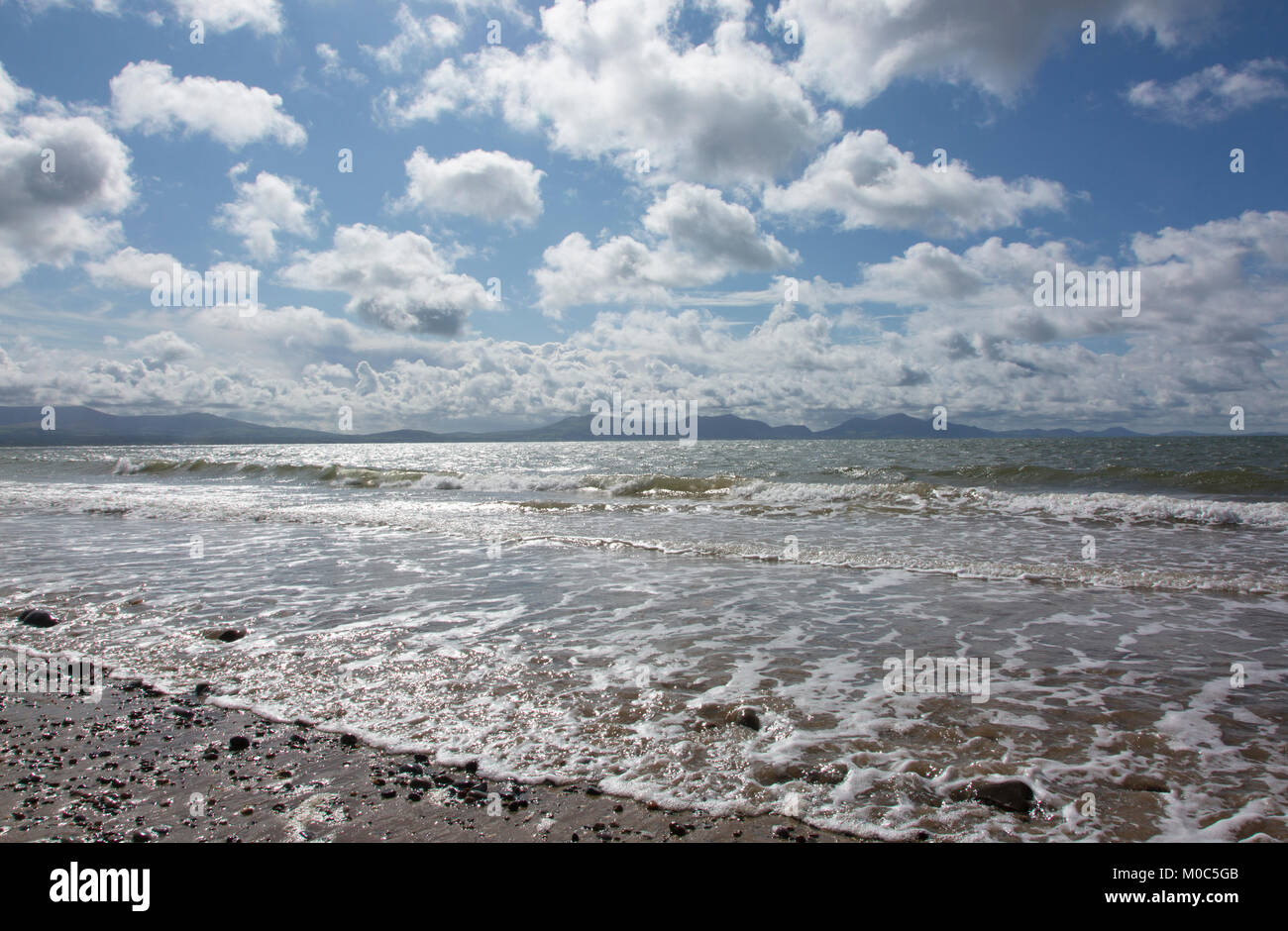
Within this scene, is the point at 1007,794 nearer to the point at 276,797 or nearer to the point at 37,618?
the point at 276,797

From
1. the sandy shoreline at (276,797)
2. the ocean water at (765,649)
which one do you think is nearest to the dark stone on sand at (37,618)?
the ocean water at (765,649)

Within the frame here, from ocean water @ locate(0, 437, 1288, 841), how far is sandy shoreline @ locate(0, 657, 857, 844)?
268mm

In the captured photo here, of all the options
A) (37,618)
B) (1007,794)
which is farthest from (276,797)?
(37,618)

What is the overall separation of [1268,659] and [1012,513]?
52.7 feet

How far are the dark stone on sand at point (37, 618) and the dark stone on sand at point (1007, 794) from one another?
10923 mm

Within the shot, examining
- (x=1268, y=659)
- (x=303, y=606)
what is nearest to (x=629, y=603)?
(x=303, y=606)

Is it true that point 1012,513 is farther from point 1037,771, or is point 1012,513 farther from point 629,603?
point 1037,771

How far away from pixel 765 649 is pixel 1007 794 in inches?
135

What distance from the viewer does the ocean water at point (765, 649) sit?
4406mm

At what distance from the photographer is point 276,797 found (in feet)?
13.5

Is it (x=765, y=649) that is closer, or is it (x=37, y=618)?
(x=765, y=649)

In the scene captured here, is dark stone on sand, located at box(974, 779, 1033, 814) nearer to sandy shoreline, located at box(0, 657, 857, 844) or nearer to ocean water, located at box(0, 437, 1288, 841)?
ocean water, located at box(0, 437, 1288, 841)

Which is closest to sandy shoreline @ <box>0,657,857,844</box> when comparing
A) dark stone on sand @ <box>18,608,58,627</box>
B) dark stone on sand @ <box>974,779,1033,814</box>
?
dark stone on sand @ <box>974,779,1033,814</box>
